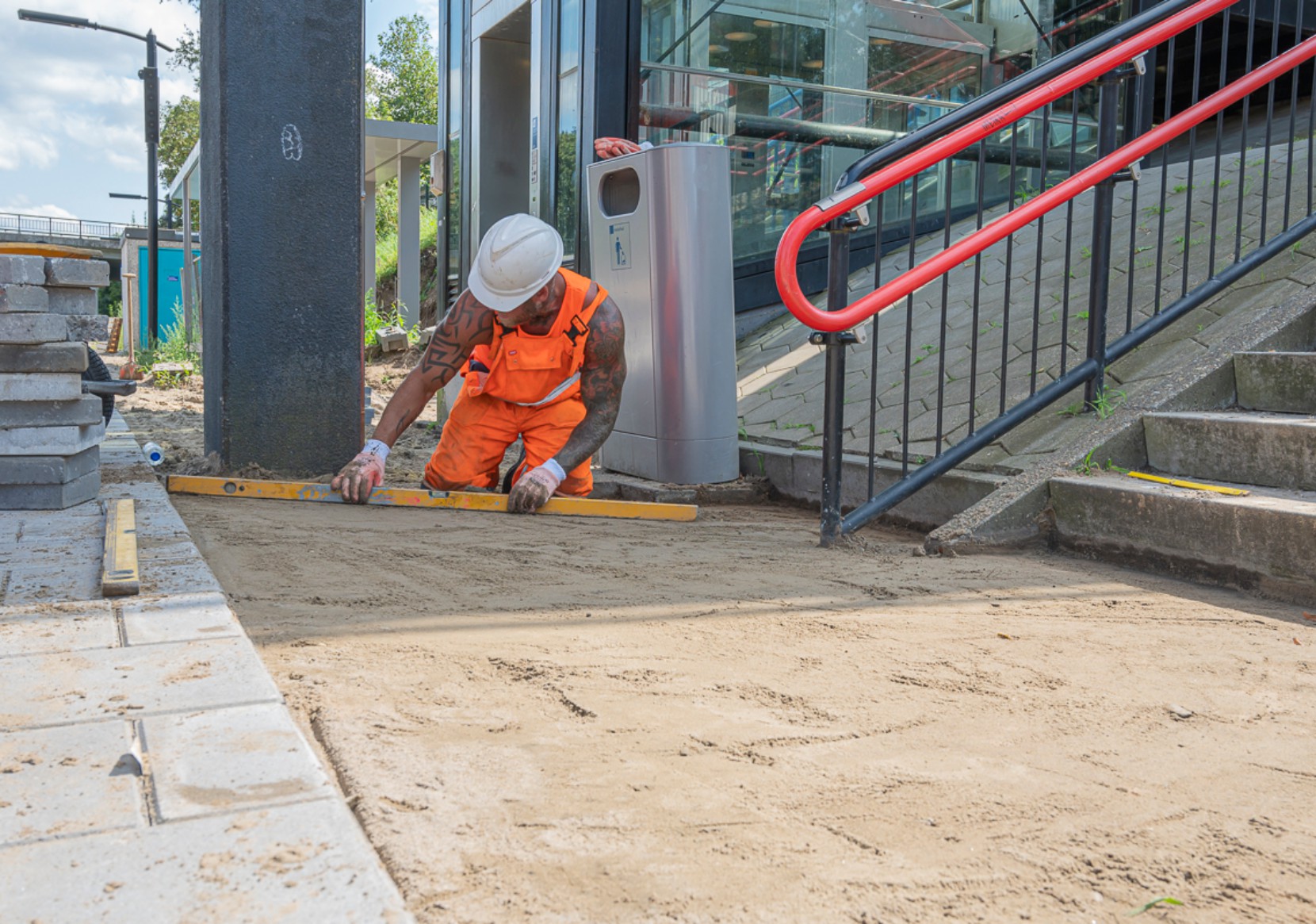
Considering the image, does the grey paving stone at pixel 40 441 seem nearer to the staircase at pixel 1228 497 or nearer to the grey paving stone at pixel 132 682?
the grey paving stone at pixel 132 682

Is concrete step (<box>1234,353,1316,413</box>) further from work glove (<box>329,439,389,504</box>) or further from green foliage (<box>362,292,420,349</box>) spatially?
green foliage (<box>362,292,420,349</box>)

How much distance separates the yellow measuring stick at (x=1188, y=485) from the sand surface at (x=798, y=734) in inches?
16.5

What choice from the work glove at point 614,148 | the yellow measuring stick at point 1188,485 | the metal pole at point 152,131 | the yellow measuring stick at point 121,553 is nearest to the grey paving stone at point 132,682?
the yellow measuring stick at point 121,553

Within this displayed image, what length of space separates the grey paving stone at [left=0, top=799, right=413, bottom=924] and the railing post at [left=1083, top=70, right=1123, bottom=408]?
10.8 feet

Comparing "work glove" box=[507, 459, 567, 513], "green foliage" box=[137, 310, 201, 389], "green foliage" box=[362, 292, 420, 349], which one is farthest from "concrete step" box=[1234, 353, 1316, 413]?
"green foliage" box=[362, 292, 420, 349]

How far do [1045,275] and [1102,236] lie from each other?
1.83 m

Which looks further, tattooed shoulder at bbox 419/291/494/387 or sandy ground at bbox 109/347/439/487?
sandy ground at bbox 109/347/439/487

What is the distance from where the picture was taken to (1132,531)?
10.6ft

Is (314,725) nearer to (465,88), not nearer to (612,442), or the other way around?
(612,442)

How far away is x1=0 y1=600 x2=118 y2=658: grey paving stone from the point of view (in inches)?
79.0

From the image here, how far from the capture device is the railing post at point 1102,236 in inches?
148

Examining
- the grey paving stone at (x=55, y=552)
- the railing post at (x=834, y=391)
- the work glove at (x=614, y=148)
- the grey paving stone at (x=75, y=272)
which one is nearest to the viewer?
the grey paving stone at (x=55, y=552)

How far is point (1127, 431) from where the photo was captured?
3.62 metres

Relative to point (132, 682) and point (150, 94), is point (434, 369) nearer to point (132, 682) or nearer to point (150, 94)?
point (132, 682)
